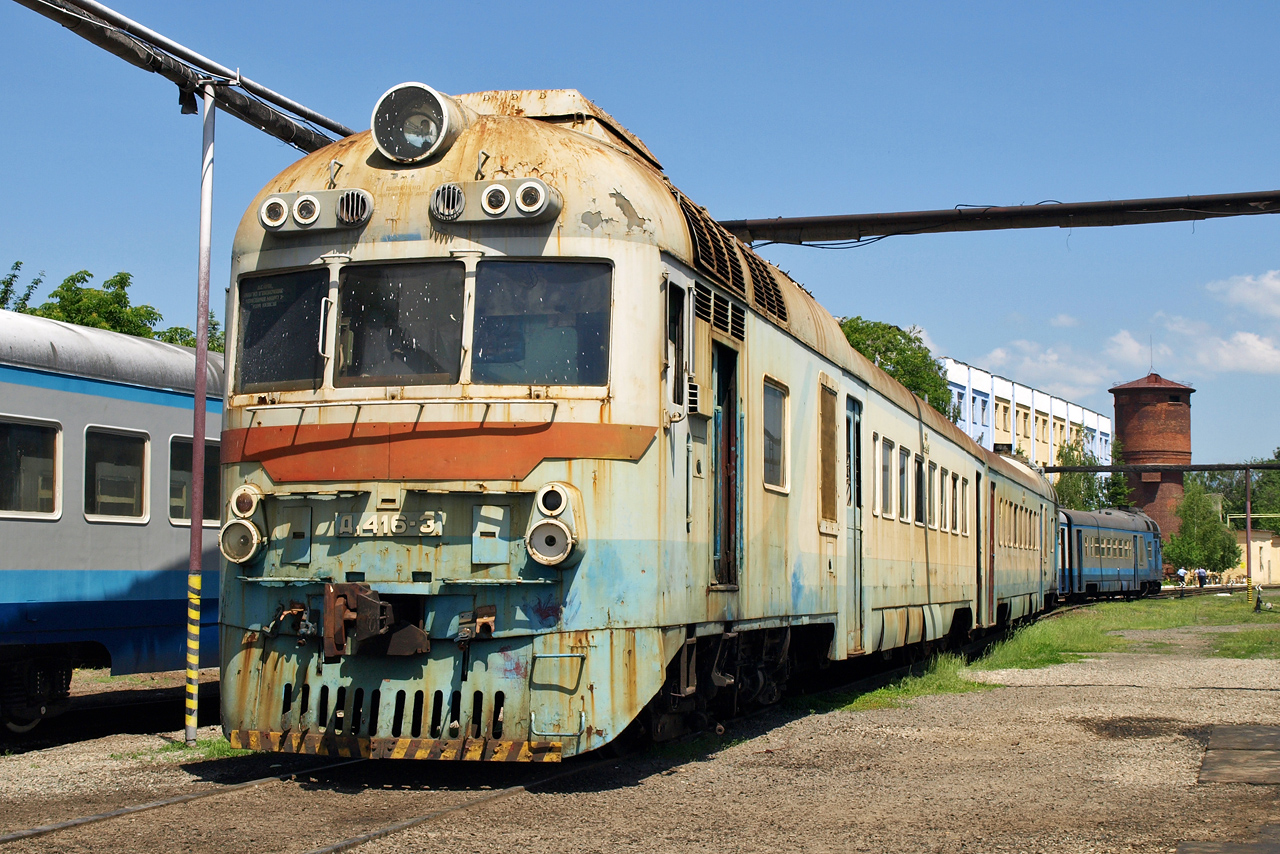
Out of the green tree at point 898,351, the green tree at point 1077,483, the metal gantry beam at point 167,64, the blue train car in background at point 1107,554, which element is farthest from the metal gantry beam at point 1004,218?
the green tree at point 1077,483

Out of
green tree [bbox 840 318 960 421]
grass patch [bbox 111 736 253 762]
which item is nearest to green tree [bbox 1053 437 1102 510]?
green tree [bbox 840 318 960 421]

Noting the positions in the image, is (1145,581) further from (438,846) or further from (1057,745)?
(438,846)

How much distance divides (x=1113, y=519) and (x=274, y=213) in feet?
160

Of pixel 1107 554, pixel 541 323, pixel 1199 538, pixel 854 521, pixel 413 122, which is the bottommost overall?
pixel 1107 554

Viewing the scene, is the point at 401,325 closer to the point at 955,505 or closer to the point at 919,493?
the point at 919,493

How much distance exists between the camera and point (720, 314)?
27.9ft

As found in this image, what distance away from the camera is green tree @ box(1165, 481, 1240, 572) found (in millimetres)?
80562

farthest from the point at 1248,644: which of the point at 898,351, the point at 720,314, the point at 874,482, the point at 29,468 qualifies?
the point at 898,351

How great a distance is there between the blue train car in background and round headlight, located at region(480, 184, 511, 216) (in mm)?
32041

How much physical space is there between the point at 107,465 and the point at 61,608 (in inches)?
48.4

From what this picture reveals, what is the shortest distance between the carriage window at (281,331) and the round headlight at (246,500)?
612 mm

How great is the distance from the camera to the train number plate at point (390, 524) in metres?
7.07

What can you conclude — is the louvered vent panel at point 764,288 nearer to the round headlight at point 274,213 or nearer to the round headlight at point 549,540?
the round headlight at point 549,540

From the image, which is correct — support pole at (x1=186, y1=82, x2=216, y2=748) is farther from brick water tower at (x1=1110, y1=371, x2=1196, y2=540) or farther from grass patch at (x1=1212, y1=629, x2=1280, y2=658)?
brick water tower at (x1=1110, y1=371, x2=1196, y2=540)
